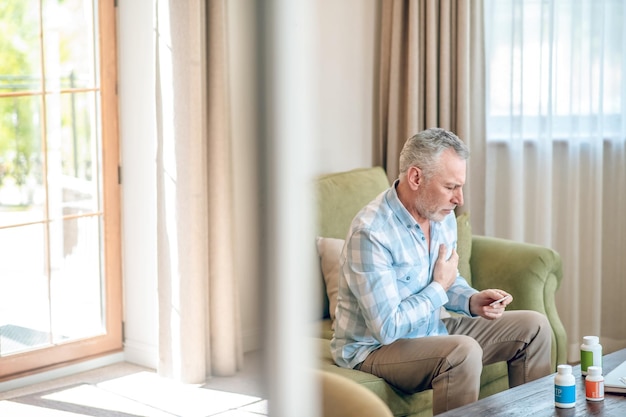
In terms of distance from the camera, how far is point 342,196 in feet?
8.96

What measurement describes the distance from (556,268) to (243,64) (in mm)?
2388

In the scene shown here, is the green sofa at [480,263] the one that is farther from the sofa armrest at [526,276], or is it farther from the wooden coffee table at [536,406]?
the wooden coffee table at [536,406]

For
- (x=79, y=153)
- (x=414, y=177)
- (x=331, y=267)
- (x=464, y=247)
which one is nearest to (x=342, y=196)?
(x=331, y=267)

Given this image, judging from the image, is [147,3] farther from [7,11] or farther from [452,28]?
[452,28]

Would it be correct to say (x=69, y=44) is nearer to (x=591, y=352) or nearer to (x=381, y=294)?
(x=381, y=294)

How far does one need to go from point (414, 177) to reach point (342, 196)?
0.59 metres

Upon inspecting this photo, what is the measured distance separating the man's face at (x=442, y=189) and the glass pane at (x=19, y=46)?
1.51 meters

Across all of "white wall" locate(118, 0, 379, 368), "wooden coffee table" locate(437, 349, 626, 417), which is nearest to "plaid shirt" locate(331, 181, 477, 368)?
"wooden coffee table" locate(437, 349, 626, 417)

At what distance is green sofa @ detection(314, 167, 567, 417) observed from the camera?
8.11ft

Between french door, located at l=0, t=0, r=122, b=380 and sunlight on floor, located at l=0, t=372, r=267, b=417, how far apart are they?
0.97 ft

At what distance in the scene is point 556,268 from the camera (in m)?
2.61

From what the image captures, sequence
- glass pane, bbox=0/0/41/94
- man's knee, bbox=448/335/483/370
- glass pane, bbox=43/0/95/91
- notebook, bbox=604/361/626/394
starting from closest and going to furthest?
notebook, bbox=604/361/626/394 < man's knee, bbox=448/335/483/370 < glass pane, bbox=0/0/41/94 < glass pane, bbox=43/0/95/91

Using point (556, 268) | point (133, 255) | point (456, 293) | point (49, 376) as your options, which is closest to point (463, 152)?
point (456, 293)

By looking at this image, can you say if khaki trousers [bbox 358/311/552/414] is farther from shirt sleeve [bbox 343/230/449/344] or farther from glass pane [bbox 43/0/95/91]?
glass pane [bbox 43/0/95/91]
